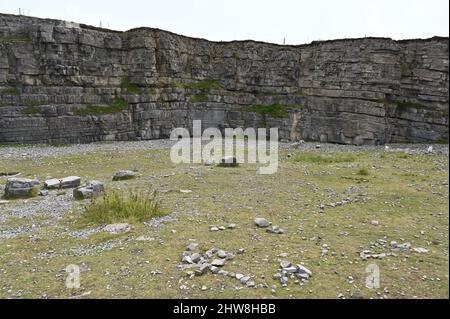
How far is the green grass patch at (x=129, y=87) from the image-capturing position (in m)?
37.6

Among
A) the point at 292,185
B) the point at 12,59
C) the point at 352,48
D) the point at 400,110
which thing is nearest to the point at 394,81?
the point at 400,110

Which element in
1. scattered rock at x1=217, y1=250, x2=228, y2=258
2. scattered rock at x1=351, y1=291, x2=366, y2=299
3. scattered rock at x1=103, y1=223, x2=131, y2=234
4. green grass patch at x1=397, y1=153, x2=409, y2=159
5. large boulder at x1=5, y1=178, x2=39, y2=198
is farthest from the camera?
green grass patch at x1=397, y1=153, x2=409, y2=159

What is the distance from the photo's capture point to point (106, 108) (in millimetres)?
36062

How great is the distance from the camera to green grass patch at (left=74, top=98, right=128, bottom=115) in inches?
1363

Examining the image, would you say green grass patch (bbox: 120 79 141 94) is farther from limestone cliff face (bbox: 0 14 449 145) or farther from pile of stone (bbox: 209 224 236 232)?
pile of stone (bbox: 209 224 236 232)

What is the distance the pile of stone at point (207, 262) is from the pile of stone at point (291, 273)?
712mm

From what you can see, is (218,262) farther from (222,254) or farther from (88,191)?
(88,191)

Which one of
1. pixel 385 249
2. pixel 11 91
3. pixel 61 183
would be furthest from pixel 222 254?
pixel 11 91

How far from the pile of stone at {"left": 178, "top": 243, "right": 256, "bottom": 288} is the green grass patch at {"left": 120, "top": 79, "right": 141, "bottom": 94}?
30.7 m

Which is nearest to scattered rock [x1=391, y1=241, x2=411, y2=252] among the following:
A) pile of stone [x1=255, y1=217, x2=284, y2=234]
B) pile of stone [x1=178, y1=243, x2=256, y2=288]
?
pile of stone [x1=255, y1=217, x2=284, y2=234]

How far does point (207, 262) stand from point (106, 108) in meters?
30.6

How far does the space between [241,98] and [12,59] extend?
24771 mm
